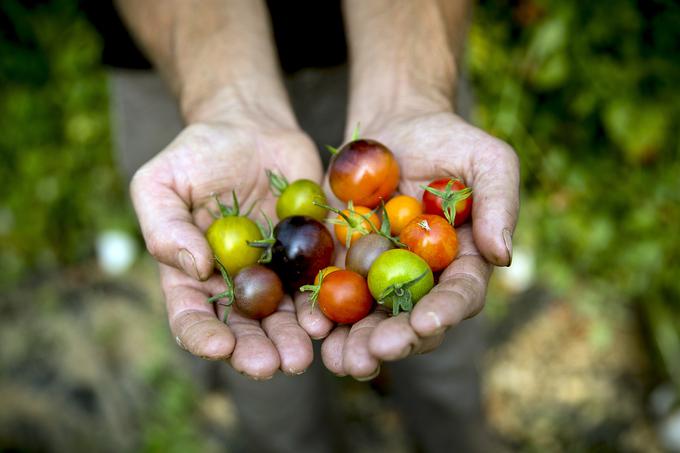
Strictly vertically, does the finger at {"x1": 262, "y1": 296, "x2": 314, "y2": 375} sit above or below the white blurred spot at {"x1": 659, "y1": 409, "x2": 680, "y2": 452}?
above

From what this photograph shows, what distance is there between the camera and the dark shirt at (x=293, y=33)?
109 inches

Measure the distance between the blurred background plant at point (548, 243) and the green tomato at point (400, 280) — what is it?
6.98 feet

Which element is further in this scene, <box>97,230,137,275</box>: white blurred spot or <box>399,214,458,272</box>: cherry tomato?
<box>97,230,137,275</box>: white blurred spot

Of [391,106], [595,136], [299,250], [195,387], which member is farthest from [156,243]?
[595,136]

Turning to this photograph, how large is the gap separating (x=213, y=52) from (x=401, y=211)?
1133 mm

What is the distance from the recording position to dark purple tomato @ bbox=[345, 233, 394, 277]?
6.68 ft

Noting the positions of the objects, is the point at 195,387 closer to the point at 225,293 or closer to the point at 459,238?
the point at 225,293

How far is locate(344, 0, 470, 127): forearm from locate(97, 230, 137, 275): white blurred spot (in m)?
2.48

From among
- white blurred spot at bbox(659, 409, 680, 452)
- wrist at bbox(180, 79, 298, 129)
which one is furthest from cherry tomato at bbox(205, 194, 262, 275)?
white blurred spot at bbox(659, 409, 680, 452)

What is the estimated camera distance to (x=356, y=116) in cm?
265

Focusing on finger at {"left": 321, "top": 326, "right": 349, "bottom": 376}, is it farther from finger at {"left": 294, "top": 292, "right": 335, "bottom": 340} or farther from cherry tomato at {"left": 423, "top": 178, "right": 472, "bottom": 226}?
cherry tomato at {"left": 423, "top": 178, "right": 472, "bottom": 226}

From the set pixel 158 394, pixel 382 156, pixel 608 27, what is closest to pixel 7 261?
pixel 158 394

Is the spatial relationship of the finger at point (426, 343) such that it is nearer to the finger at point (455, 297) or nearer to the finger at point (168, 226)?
the finger at point (455, 297)

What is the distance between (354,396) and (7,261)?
2791 millimetres
